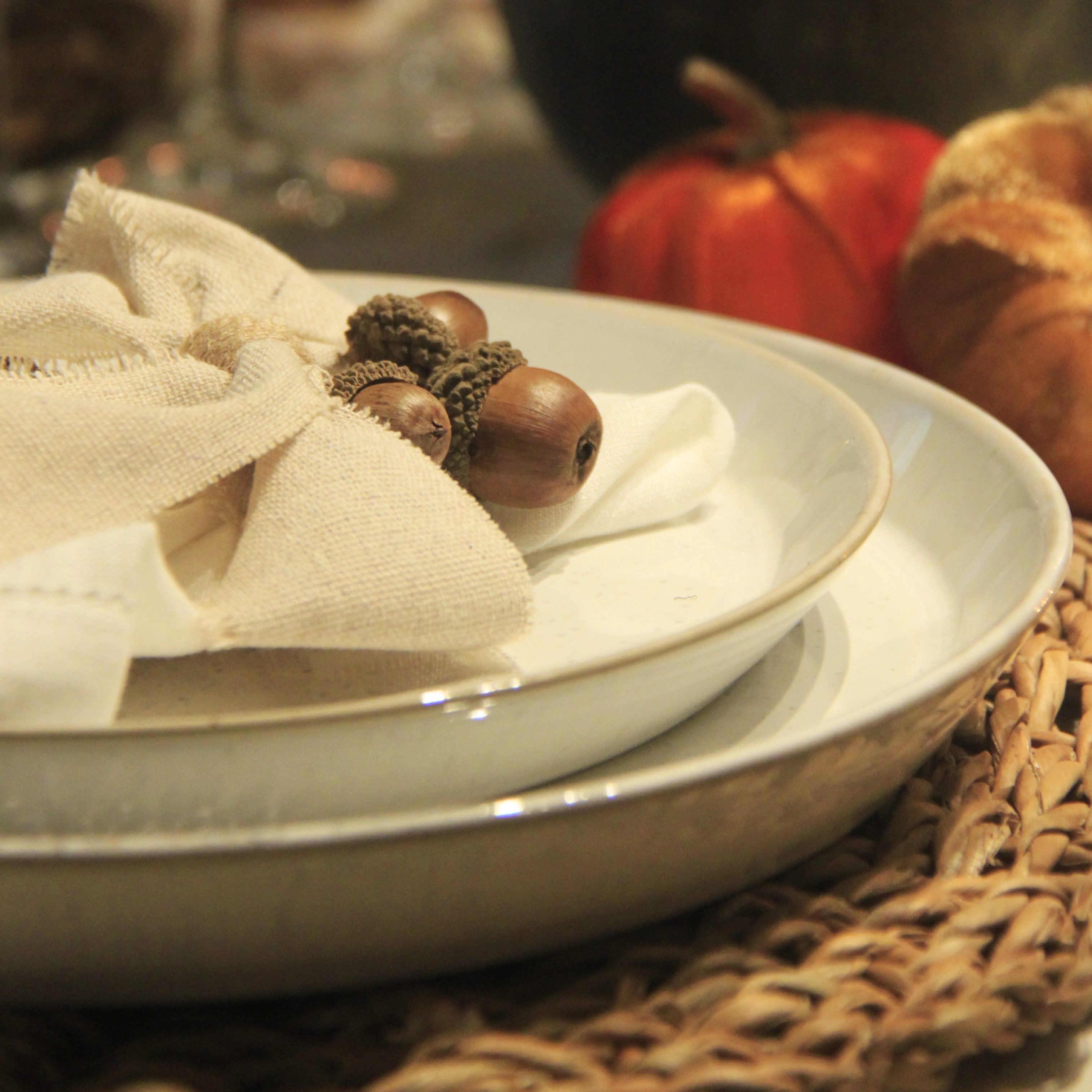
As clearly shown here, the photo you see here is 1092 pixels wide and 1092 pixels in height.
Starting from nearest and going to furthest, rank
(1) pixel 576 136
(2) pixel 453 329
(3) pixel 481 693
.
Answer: (3) pixel 481 693 < (2) pixel 453 329 < (1) pixel 576 136

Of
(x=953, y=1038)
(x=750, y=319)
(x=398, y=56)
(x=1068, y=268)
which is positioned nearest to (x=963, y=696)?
(x=953, y=1038)

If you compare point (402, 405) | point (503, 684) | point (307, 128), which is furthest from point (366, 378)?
point (307, 128)

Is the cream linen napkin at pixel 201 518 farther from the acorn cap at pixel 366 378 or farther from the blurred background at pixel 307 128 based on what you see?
the blurred background at pixel 307 128

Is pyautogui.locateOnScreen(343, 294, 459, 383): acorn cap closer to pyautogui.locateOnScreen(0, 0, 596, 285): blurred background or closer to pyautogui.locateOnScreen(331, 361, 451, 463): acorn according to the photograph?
pyautogui.locateOnScreen(331, 361, 451, 463): acorn

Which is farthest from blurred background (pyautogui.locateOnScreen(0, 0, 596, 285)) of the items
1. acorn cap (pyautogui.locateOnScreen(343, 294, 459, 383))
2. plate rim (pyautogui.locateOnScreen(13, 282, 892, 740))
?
plate rim (pyautogui.locateOnScreen(13, 282, 892, 740))

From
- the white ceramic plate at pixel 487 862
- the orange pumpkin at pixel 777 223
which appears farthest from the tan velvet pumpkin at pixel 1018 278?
the white ceramic plate at pixel 487 862

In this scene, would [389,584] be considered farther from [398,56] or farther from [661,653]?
[398,56]
